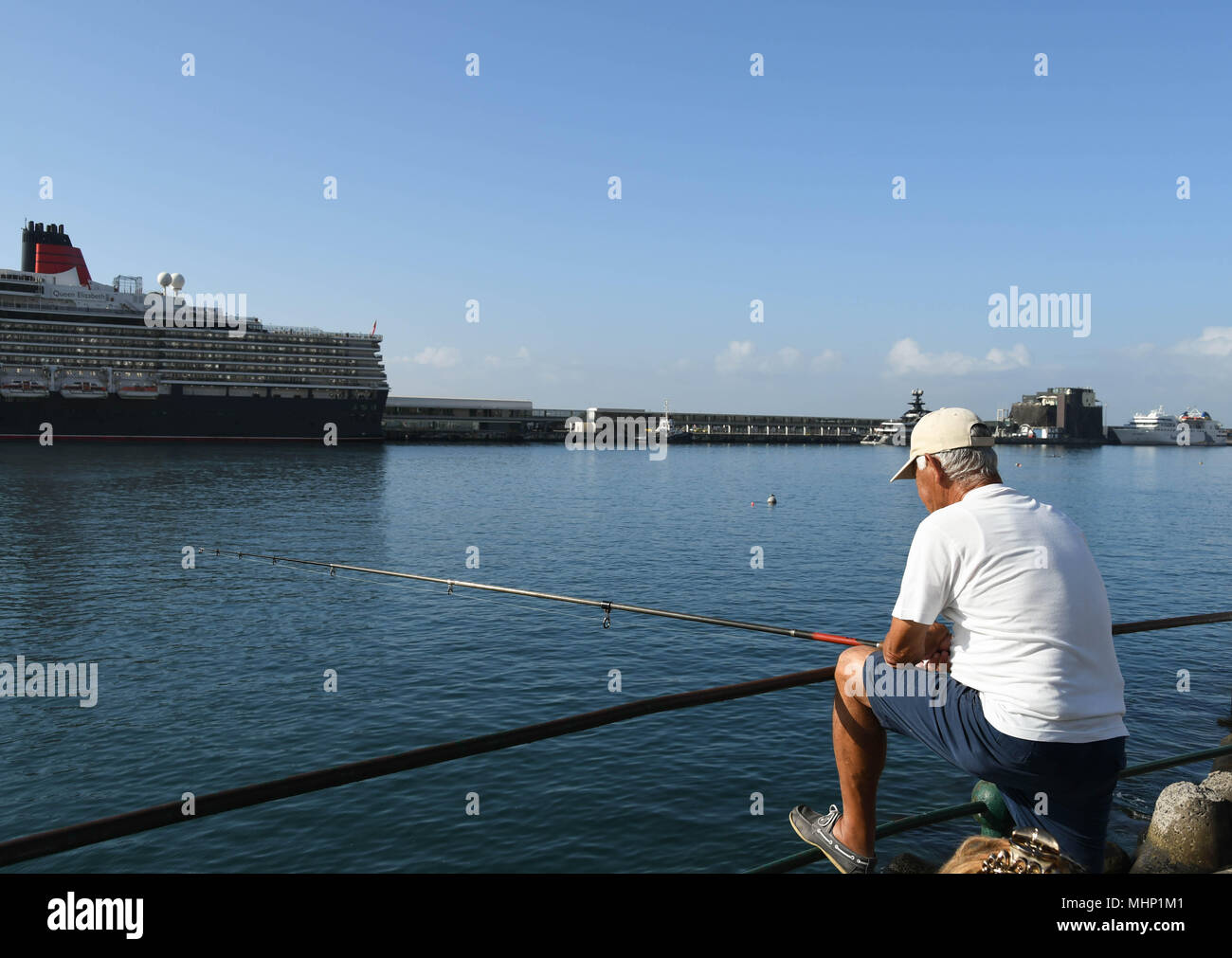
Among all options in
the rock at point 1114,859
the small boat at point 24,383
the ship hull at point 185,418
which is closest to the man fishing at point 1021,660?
the rock at point 1114,859

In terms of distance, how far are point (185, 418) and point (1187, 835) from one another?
10644 centimetres

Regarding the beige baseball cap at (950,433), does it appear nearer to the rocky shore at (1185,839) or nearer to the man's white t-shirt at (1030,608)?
the man's white t-shirt at (1030,608)

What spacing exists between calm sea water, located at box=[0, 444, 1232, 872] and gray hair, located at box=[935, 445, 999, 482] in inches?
289

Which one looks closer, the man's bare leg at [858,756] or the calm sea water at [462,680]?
the man's bare leg at [858,756]

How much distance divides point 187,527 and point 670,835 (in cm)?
3211

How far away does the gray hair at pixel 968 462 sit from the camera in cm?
366

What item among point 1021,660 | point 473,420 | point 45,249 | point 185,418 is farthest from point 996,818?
point 473,420

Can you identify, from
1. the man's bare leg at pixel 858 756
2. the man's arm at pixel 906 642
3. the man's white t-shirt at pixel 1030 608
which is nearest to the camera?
the man's white t-shirt at pixel 1030 608

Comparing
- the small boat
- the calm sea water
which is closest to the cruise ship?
the small boat

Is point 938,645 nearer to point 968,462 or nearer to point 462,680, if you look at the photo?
point 968,462

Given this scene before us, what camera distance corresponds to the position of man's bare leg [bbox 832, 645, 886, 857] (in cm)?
382

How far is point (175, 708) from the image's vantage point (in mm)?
14336

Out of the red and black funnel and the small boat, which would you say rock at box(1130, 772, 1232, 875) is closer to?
the small boat

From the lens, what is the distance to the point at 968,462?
3707mm
